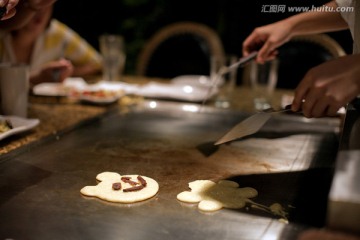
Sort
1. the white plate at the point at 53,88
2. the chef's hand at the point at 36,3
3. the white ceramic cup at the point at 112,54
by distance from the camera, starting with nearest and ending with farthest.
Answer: the chef's hand at the point at 36,3 → the white plate at the point at 53,88 → the white ceramic cup at the point at 112,54

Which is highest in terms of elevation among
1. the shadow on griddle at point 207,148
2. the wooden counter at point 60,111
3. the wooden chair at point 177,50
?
the wooden chair at point 177,50

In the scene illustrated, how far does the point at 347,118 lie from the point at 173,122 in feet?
2.70

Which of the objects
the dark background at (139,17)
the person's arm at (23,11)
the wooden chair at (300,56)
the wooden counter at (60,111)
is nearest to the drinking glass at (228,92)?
the wooden counter at (60,111)

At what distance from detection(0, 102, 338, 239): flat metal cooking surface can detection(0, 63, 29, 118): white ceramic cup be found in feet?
0.83

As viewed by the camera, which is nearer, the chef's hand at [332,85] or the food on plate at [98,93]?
the chef's hand at [332,85]

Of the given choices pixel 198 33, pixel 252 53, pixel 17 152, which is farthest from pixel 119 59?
pixel 17 152

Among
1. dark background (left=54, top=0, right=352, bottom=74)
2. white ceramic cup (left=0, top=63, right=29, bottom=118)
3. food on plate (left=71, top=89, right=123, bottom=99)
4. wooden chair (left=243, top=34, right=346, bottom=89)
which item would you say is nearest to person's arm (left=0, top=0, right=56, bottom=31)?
white ceramic cup (left=0, top=63, right=29, bottom=118)

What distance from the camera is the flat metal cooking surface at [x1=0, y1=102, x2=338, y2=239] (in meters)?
0.87

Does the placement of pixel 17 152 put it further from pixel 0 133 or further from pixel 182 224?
pixel 182 224

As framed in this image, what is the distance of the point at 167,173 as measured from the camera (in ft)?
3.88

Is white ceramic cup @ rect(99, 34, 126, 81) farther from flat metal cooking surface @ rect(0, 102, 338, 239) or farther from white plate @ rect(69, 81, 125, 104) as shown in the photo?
flat metal cooking surface @ rect(0, 102, 338, 239)

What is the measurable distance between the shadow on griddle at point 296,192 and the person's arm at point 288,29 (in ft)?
1.74

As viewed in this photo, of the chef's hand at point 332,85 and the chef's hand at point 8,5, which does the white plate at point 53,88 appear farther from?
the chef's hand at point 332,85

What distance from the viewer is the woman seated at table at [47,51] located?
198 centimetres
